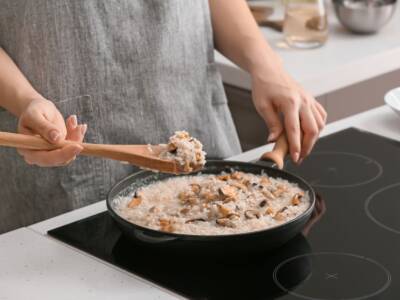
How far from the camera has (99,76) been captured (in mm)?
1632

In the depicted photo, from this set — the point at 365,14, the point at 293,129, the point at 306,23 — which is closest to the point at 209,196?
the point at 293,129

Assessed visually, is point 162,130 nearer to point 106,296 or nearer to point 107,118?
point 107,118

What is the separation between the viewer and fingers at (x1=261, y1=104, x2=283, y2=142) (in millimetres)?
1503

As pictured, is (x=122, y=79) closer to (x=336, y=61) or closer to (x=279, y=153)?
(x=279, y=153)

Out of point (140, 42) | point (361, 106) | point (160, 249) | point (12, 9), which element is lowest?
point (361, 106)

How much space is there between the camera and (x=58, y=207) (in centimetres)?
166

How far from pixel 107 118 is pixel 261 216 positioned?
1.59ft

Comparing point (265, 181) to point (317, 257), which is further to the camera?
point (265, 181)

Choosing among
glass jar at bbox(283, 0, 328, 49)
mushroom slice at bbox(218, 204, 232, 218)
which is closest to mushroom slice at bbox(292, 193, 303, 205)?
mushroom slice at bbox(218, 204, 232, 218)

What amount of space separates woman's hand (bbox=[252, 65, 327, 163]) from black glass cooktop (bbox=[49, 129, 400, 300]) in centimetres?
7

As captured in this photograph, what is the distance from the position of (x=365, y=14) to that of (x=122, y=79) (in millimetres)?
983

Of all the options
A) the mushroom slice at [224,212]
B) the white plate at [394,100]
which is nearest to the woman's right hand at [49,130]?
the mushroom slice at [224,212]

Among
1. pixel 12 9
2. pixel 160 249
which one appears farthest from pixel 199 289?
pixel 12 9

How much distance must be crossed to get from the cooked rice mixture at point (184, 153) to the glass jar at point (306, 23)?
1126mm
